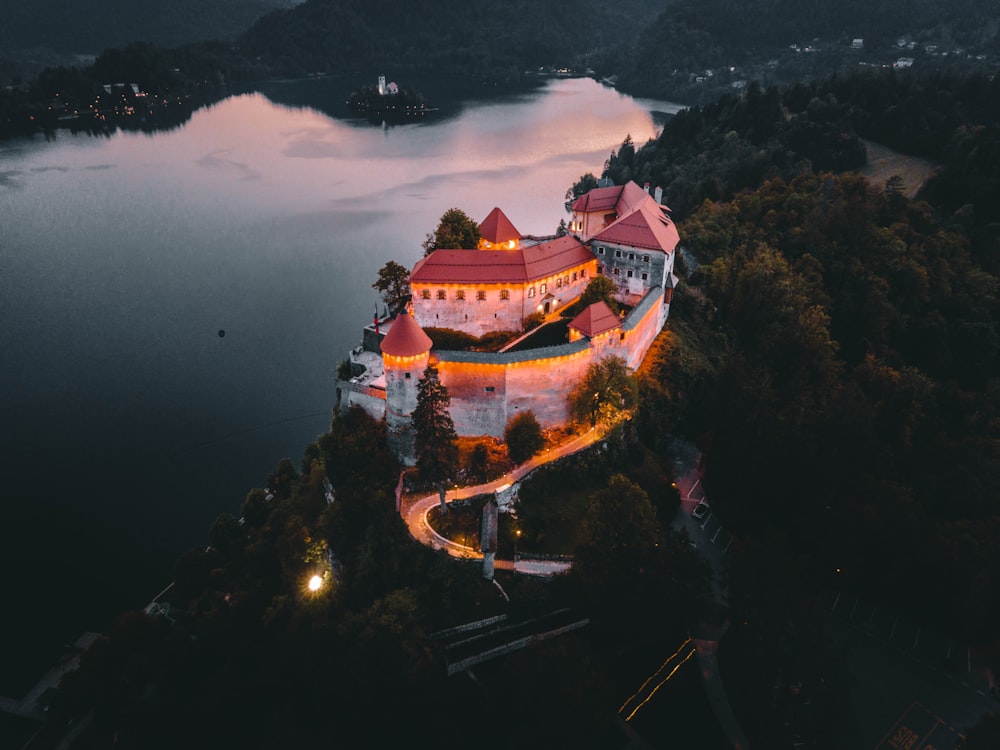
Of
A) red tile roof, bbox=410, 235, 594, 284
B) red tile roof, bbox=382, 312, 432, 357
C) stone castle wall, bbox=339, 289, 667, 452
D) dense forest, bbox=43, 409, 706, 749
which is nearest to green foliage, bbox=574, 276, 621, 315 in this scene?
red tile roof, bbox=410, 235, 594, 284

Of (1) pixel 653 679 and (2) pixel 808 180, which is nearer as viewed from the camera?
(1) pixel 653 679

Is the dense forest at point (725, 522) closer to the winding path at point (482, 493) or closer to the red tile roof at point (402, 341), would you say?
the winding path at point (482, 493)

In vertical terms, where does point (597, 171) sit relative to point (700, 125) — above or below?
below

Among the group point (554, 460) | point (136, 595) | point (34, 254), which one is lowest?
point (136, 595)

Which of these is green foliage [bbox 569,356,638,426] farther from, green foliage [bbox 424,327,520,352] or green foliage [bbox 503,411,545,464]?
green foliage [bbox 424,327,520,352]

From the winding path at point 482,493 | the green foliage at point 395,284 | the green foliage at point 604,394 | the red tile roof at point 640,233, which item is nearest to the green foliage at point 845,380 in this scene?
the green foliage at point 604,394

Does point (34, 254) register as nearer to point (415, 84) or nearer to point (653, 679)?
point (653, 679)

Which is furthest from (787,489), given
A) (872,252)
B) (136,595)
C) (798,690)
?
(136,595)

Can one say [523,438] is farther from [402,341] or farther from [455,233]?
[455,233]
